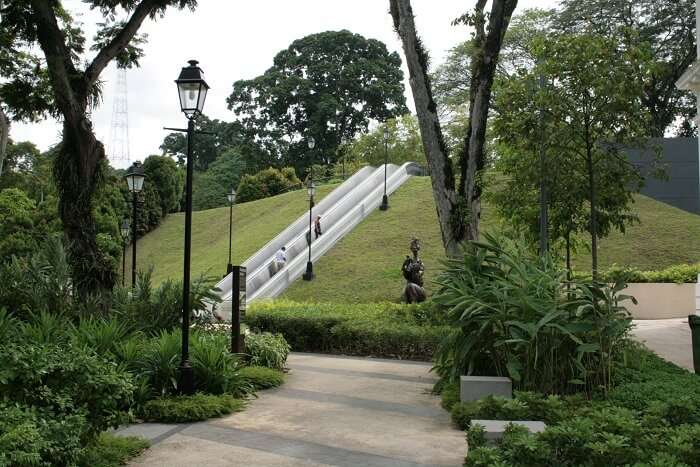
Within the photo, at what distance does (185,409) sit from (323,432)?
1.66 m

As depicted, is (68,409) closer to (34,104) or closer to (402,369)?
(402,369)

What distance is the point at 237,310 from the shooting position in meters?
10.9

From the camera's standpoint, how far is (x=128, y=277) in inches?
1630

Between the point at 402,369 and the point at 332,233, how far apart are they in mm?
23616

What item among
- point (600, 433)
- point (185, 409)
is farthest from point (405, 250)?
point (600, 433)

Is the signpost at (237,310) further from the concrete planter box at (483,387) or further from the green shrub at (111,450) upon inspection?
the green shrub at (111,450)

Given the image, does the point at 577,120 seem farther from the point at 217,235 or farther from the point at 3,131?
the point at 217,235

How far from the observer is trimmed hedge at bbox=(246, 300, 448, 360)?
1444 cm

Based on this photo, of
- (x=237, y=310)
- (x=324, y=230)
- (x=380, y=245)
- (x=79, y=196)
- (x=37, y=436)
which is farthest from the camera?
(x=324, y=230)

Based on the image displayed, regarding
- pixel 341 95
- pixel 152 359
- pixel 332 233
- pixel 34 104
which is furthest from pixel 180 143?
pixel 152 359

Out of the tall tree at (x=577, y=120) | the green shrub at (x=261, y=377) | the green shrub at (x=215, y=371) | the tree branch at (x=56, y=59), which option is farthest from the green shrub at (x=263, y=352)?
the tall tree at (x=577, y=120)

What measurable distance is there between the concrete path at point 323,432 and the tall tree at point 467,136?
190 inches

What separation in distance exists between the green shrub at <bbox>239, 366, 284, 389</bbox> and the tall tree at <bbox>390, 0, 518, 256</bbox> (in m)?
5.23

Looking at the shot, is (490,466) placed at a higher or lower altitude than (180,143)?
lower
